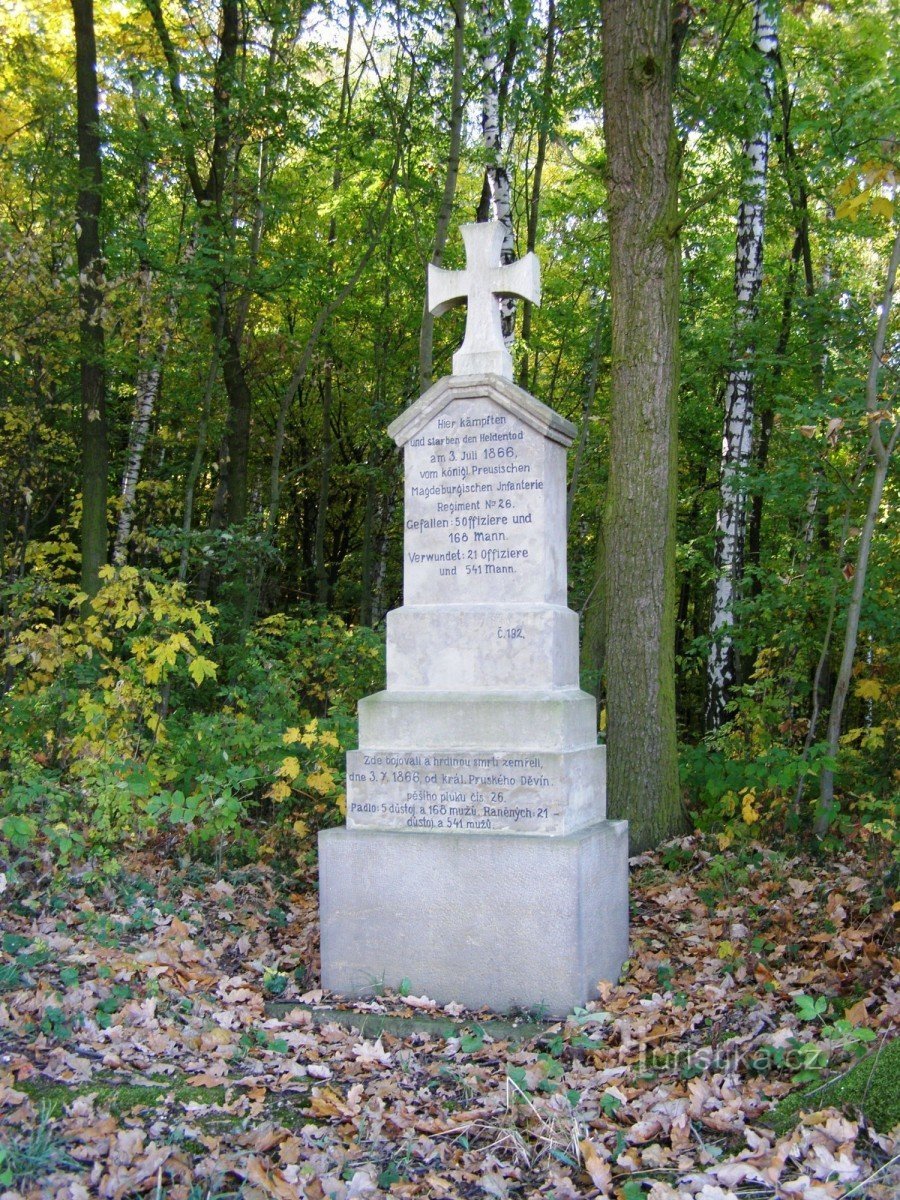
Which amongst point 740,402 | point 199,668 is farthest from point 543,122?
point 199,668

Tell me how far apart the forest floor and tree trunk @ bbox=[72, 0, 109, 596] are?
5977 millimetres

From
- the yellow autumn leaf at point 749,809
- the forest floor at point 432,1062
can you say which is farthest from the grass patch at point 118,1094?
the yellow autumn leaf at point 749,809

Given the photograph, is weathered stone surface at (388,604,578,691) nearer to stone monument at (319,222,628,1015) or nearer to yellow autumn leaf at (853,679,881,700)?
stone monument at (319,222,628,1015)

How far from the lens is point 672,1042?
183 inches

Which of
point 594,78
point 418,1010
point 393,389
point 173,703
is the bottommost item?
point 418,1010

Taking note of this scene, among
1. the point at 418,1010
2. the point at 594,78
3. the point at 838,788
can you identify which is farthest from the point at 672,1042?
the point at 594,78

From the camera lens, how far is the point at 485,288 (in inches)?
243

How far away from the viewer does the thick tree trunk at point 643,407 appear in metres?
7.86

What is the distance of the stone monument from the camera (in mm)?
5309

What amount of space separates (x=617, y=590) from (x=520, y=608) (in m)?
2.43

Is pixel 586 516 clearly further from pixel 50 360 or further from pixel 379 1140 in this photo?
pixel 379 1140

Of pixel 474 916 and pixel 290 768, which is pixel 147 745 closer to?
pixel 290 768

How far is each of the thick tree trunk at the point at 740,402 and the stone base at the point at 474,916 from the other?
292 inches

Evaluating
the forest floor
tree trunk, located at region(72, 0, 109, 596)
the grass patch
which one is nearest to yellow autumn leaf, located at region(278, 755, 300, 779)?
the forest floor
